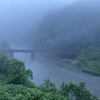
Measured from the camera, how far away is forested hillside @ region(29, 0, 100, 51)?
54469 mm

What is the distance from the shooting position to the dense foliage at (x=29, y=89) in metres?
11.6

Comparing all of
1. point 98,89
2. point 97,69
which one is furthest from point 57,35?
point 98,89

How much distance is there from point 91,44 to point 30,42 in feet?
99.9

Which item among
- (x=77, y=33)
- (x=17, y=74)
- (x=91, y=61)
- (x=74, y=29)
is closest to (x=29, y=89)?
(x=17, y=74)

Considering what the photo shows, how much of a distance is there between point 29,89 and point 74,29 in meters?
46.1

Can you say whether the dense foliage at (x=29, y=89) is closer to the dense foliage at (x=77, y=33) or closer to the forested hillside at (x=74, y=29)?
the dense foliage at (x=77, y=33)

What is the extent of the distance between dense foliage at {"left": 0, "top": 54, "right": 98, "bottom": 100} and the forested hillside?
1303 inches

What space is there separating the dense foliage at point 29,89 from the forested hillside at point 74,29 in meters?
33.1

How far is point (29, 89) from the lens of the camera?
1494 centimetres

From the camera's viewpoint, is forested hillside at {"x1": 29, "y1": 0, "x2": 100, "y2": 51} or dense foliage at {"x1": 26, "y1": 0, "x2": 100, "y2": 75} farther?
forested hillside at {"x1": 29, "y1": 0, "x2": 100, "y2": 51}

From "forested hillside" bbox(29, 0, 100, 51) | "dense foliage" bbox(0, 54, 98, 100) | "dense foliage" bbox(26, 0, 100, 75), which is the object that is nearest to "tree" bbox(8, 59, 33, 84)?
"dense foliage" bbox(0, 54, 98, 100)

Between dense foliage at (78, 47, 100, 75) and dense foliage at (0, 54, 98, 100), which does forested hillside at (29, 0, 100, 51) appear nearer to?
dense foliage at (78, 47, 100, 75)

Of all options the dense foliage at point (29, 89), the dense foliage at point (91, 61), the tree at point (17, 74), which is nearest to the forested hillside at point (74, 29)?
the dense foliage at point (91, 61)

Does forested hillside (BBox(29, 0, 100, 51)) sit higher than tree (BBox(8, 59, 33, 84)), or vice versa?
forested hillside (BBox(29, 0, 100, 51))
